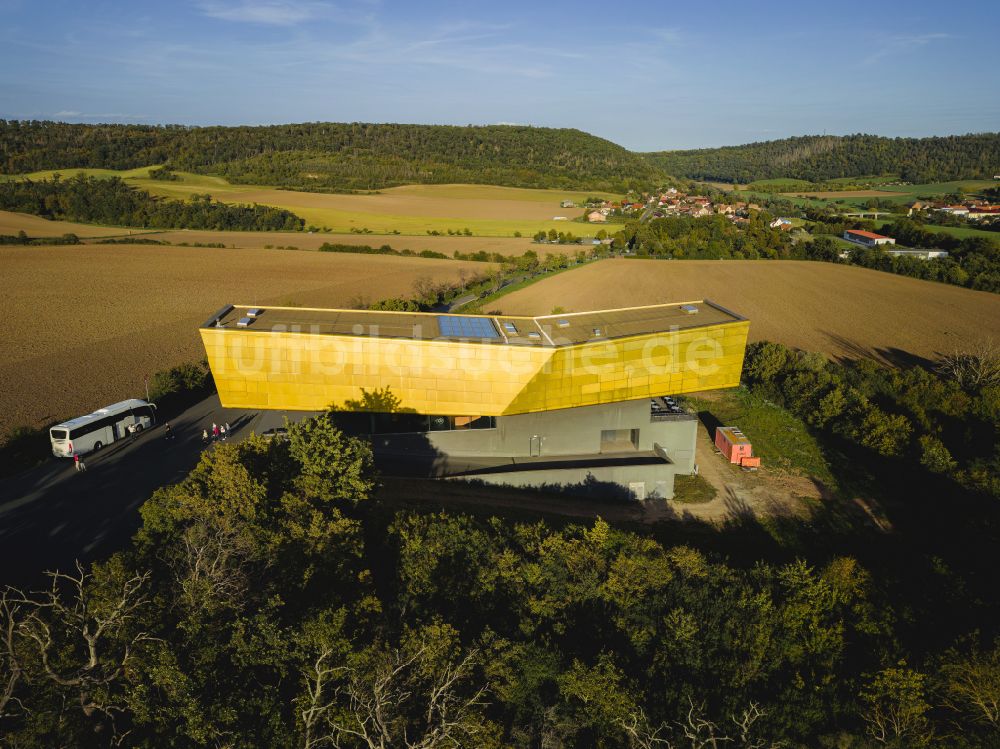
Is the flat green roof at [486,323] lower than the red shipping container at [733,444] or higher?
higher

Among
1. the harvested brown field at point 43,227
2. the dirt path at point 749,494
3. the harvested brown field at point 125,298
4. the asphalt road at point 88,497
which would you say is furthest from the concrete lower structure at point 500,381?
the harvested brown field at point 43,227

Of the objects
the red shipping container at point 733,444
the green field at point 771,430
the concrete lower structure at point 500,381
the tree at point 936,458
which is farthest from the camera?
the green field at point 771,430

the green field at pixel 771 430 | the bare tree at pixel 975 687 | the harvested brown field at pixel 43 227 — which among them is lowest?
the green field at pixel 771 430

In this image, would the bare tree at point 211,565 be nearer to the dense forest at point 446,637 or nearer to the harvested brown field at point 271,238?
the dense forest at point 446,637

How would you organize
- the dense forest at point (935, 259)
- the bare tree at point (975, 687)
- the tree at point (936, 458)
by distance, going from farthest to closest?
the dense forest at point (935, 259) → the tree at point (936, 458) → the bare tree at point (975, 687)

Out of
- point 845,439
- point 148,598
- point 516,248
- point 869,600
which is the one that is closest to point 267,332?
point 148,598

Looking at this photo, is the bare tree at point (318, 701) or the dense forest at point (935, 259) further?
the dense forest at point (935, 259)
